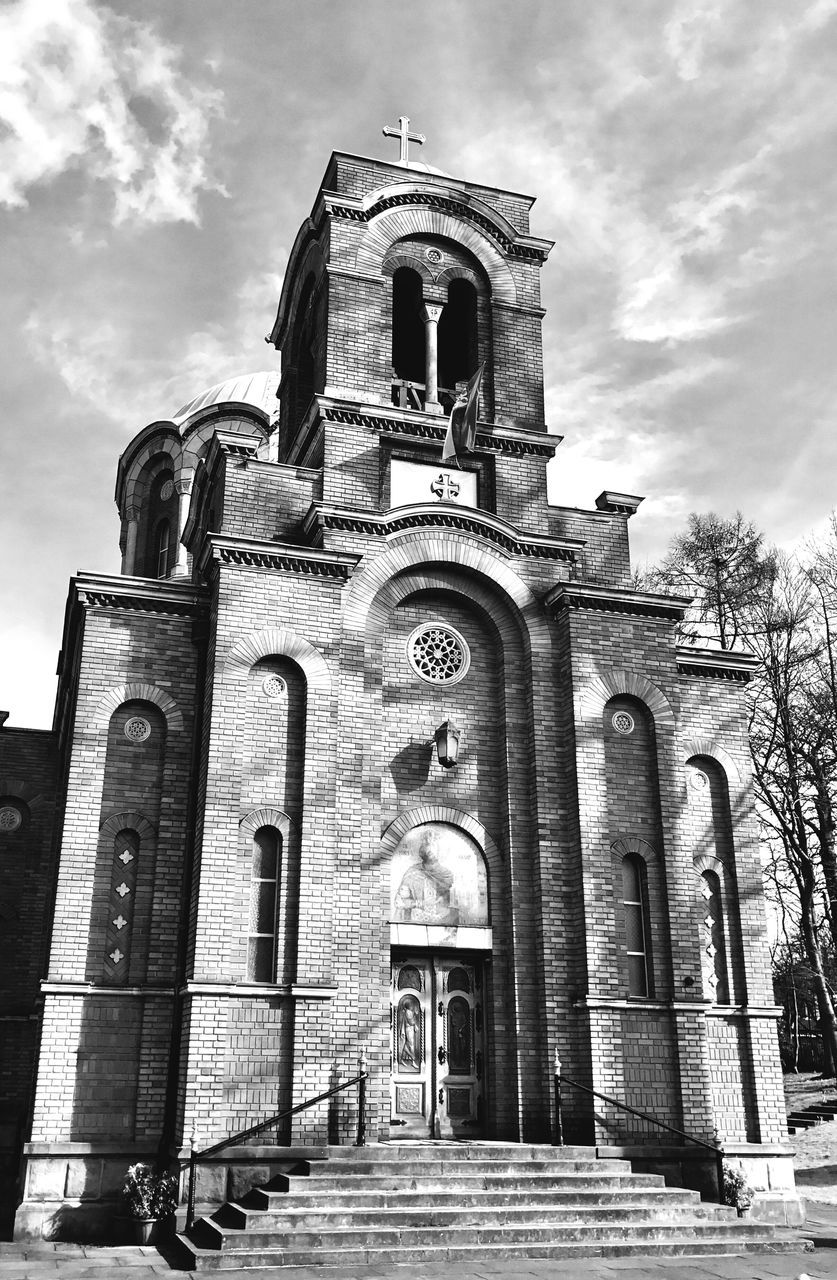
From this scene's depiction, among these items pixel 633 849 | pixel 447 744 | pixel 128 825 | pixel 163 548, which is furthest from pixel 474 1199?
pixel 163 548

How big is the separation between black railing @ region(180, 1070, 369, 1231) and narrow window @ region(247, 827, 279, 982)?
56.7 inches

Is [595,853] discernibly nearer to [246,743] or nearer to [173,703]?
[246,743]

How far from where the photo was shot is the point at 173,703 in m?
15.0

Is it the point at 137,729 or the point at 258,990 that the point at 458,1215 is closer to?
the point at 258,990

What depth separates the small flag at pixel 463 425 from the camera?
55.3 feet

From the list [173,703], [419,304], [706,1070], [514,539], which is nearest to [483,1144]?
[706,1070]

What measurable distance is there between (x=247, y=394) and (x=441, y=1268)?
24016mm

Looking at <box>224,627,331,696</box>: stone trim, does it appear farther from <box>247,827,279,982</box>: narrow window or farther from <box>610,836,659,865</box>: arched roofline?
<box>610,836,659,865</box>: arched roofline

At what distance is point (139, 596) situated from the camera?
15.2 meters

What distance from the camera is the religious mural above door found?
15000 millimetres

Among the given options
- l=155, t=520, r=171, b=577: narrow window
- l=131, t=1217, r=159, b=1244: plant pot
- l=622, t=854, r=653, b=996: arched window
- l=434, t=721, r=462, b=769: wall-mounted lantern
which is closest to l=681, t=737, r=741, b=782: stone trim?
l=622, t=854, r=653, b=996: arched window

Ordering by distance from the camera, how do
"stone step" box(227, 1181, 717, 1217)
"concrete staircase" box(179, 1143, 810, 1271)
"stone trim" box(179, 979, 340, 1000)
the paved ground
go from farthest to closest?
"stone trim" box(179, 979, 340, 1000), "stone step" box(227, 1181, 717, 1217), "concrete staircase" box(179, 1143, 810, 1271), the paved ground

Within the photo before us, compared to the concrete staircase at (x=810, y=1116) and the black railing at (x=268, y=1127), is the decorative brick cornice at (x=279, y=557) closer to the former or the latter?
the black railing at (x=268, y=1127)

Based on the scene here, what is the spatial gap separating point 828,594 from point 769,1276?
17481 millimetres
